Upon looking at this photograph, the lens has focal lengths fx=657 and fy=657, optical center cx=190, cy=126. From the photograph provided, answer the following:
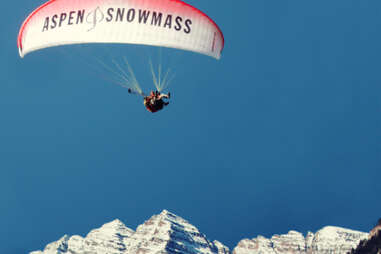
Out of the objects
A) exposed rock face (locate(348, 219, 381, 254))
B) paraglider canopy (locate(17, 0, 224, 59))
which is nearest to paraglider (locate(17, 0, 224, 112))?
paraglider canopy (locate(17, 0, 224, 59))

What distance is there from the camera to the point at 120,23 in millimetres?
41188

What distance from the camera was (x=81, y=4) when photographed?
41.8 metres

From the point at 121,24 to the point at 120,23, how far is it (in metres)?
0.10

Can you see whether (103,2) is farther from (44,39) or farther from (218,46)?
(218,46)

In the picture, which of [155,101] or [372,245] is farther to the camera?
[372,245]

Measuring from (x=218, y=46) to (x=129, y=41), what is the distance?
8.05 metres

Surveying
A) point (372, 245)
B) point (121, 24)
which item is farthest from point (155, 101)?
point (372, 245)

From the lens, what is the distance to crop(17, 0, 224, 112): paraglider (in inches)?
1608

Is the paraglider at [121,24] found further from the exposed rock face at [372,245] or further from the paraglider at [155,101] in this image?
the exposed rock face at [372,245]

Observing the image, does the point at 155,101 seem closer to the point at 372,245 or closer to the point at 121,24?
the point at 121,24

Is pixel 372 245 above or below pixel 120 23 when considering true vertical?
above

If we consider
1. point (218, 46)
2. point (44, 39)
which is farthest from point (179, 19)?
point (44, 39)

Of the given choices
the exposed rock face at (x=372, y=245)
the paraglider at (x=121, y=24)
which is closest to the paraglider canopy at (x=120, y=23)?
the paraglider at (x=121, y=24)

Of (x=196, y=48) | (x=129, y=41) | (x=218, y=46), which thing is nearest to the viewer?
(x=129, y=41)
